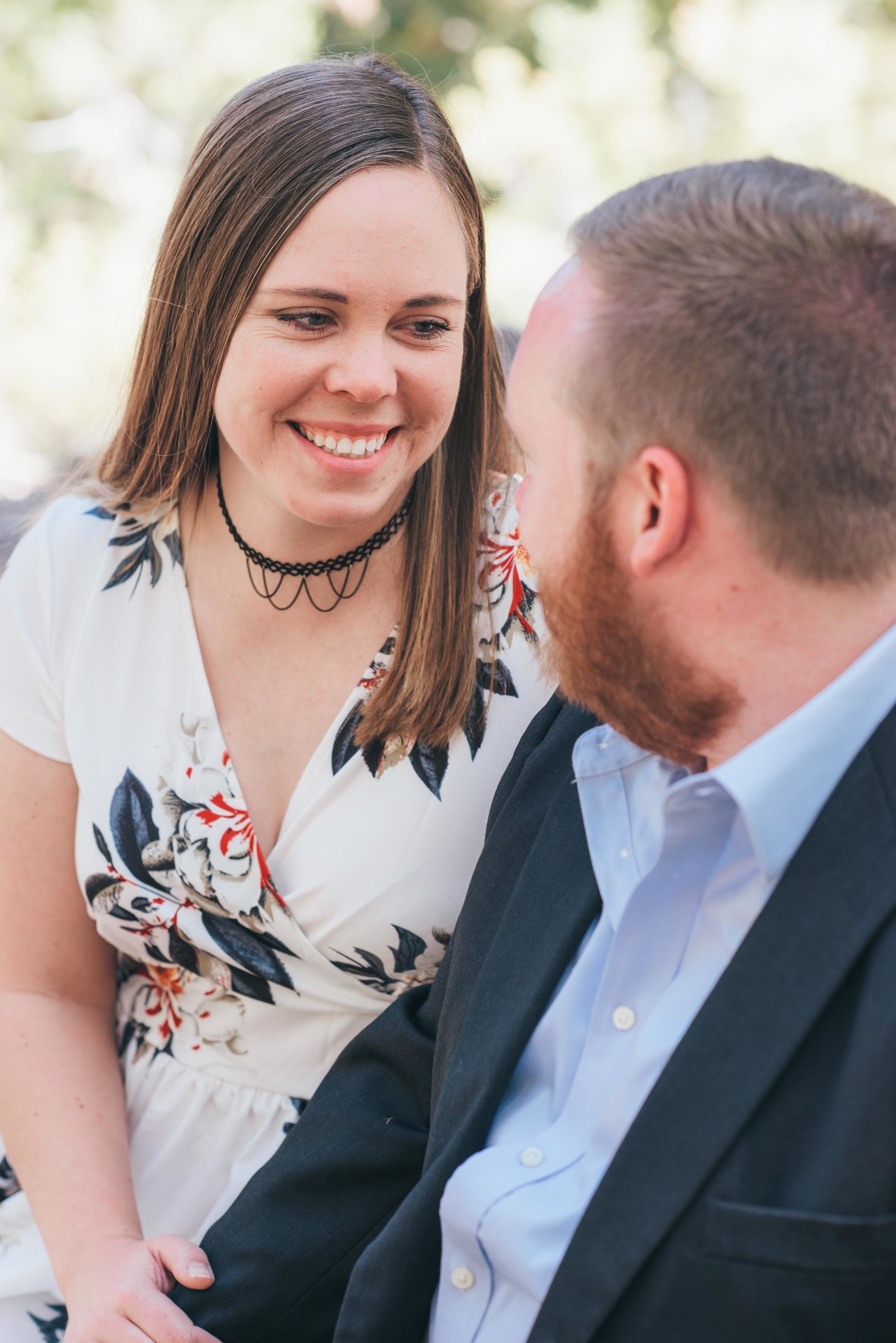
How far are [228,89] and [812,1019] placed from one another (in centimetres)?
833

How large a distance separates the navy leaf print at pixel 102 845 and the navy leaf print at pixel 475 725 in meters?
0.56

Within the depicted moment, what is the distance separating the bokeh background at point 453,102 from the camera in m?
8.27

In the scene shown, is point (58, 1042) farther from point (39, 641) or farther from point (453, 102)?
point (453, 102)

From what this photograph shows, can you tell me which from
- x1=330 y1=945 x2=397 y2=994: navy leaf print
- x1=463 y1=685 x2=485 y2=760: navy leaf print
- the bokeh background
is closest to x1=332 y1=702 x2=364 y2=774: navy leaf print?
x1=463 y1=685 x2=485 y2=760: navy leaf print

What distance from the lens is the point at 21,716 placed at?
1.84 m

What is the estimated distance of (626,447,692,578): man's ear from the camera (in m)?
1.10

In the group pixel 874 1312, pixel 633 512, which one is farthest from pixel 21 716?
pixel 874 1312

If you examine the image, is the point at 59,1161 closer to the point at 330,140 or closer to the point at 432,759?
the point at 432,759

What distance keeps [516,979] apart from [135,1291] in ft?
2.12

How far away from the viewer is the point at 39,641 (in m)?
1.84

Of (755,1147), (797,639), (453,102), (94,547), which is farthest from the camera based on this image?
(453,102)

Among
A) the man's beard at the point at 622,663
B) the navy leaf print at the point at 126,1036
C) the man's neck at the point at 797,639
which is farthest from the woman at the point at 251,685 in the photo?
the man's neck at the point at 797,639

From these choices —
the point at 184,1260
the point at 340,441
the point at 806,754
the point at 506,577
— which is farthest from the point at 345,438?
the point at 184,1260

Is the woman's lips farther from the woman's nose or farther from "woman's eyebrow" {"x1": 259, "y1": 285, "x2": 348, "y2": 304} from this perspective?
"woman's eyebrow" {"x1": 259, "y1": 285, "x2": 348, "y2": 304}
